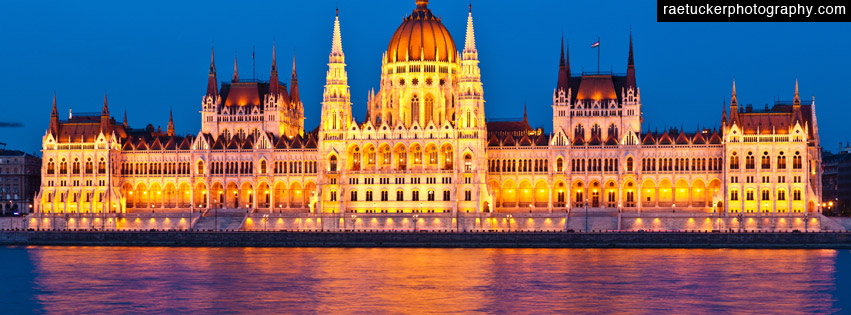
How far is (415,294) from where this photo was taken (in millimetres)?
78875

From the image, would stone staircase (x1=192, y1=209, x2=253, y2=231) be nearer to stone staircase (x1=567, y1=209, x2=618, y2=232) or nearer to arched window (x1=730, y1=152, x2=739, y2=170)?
stone staircase (x1=567, y1=209, x2=618, y2=232)

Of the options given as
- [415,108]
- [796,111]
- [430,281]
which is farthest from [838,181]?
[430,281]

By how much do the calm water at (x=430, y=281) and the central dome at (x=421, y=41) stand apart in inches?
1528

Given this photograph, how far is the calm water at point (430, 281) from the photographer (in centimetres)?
7406

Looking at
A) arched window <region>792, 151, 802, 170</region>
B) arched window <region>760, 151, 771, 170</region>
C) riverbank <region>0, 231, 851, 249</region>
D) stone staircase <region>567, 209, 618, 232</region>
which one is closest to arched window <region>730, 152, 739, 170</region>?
arched window <region>760, 151, 771, 170</region>

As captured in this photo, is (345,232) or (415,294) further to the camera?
(345,232)

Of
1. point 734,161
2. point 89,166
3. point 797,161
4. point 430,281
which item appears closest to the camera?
point 430,281

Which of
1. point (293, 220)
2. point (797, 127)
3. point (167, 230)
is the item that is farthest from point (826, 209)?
point (167, 230)

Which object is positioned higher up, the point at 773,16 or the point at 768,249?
the point at 773,16

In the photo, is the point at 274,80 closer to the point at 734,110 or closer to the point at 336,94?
the point at 336,94

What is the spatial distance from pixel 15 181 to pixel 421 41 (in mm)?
61351

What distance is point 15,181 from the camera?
17138 centimetres

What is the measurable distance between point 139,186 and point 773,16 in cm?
9575

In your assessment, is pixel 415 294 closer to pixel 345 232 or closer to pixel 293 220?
pixel 345 232
